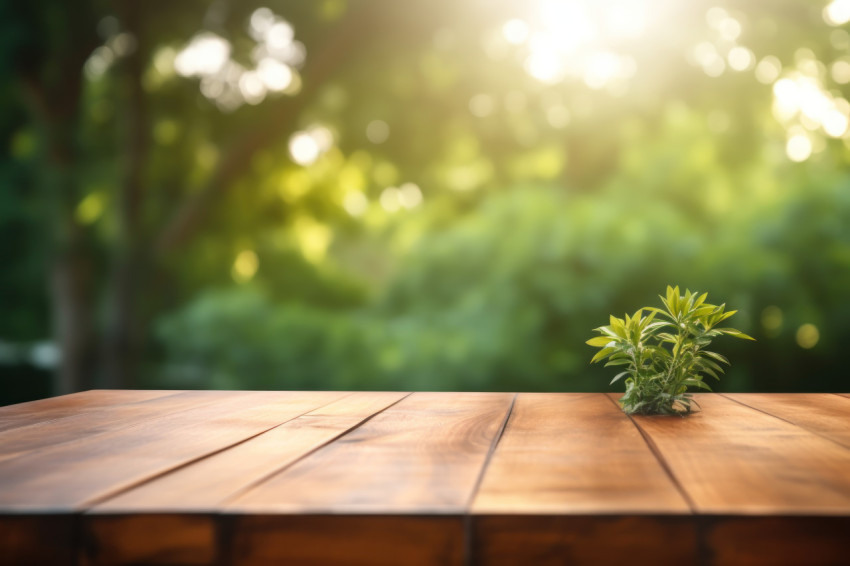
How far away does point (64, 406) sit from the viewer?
1.48 metres

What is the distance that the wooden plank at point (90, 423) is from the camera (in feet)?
3.44

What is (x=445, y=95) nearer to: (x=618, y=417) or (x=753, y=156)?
(x=753, y=156)

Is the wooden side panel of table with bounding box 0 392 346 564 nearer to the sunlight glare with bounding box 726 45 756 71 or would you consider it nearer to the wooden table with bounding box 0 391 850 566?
the wooden table with bounding box 0 391 850 566

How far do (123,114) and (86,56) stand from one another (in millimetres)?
476

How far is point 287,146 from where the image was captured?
588cm

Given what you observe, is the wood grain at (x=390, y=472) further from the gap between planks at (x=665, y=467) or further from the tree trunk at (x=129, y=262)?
the tree trunk at (x=129, y=262)

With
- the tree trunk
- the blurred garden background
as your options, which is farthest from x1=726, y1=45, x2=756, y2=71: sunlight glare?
the tree trunk

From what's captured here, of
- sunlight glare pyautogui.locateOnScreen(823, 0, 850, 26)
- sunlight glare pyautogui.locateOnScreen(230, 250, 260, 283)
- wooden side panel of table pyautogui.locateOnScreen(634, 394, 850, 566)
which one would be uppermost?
sunlight glare pyautogui.locateOnScreen(823, 0, 850, 26)

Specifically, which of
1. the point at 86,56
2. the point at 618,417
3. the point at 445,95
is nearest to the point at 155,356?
the point at 86,56

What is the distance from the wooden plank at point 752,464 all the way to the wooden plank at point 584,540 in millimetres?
40

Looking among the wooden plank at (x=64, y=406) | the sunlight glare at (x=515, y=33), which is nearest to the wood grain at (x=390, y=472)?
the wooden plank at (x=64, y=406)

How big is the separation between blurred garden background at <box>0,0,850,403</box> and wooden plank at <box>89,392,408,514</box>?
3.38 m

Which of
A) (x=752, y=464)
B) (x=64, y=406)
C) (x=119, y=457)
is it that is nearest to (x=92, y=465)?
(x=119, y=457)

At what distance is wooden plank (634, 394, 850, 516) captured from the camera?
713mm
